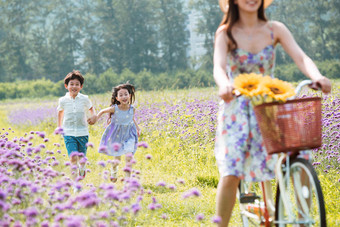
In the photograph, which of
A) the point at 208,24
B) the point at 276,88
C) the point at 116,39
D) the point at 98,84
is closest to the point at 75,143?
the point at 276,88

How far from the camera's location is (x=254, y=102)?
2.82 m

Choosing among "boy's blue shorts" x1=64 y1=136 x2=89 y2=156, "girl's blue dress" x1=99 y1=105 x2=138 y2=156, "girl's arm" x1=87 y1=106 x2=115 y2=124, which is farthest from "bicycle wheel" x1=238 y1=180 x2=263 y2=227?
"girl's blue dress" x1=99 y1=105 x2=138 y2=156

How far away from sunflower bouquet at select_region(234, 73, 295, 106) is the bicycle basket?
0.08 metres

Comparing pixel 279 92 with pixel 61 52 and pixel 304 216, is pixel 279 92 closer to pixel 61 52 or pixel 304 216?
pixel 304 216

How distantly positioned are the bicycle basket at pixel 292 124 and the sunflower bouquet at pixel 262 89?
8cm

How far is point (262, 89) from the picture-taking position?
275 centimetres

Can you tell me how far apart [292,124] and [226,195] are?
0.72 meters

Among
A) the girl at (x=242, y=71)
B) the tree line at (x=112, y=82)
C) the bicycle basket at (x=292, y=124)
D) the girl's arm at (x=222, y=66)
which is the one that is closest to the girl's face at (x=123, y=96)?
the girl at (x=242, y=71)

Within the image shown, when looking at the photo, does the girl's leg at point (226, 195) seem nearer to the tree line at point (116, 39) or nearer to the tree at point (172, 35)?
the tree line at point (116, 39)

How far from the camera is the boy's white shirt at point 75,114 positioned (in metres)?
6.33

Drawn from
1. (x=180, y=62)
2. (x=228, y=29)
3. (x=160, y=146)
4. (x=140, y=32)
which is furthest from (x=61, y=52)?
(x=228, y=29)

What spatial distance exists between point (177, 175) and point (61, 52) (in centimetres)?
4650

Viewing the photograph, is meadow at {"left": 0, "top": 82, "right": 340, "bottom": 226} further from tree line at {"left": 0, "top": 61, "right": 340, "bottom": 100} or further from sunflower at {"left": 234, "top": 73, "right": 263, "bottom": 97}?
tree line at {"left": 0, "top": 61, "right": 340, "bottom": 100}

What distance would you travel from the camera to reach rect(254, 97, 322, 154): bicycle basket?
8.71 feet
